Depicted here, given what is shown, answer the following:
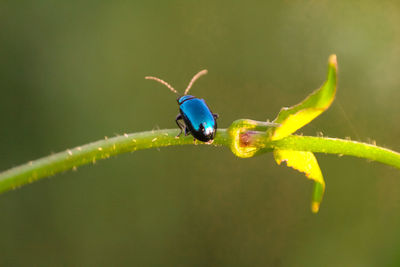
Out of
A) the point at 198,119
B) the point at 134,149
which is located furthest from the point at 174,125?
the point at 134,149

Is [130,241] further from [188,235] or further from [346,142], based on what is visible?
[346,142]

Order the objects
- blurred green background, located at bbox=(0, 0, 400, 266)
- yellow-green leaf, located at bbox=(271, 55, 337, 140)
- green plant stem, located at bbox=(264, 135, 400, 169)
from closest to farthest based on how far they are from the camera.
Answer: yellow-green leaf, located at bbox=(271, 55, 337, 140)
green plant stem, located at bbox=(264, 135, 400, 169)
blurred green background, located at bbox=(0, 0, 400, 266)

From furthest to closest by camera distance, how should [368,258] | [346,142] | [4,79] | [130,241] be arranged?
[4,79], [130,241], [368,258], [346,142]

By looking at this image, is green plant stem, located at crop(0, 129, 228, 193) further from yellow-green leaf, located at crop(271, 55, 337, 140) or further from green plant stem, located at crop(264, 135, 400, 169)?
green plant stem, located at crop(264, 135, 400, 169)

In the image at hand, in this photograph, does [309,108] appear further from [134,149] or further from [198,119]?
[198,119]

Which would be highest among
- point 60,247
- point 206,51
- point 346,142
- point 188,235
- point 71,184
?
point 206,51

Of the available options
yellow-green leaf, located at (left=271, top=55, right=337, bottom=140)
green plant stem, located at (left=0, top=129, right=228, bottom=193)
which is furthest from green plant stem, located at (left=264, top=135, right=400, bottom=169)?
green plant stem, located at (left=0, top=129, right=228, bottom=193)

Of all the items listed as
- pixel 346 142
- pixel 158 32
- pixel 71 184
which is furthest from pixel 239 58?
pixel 346 142
